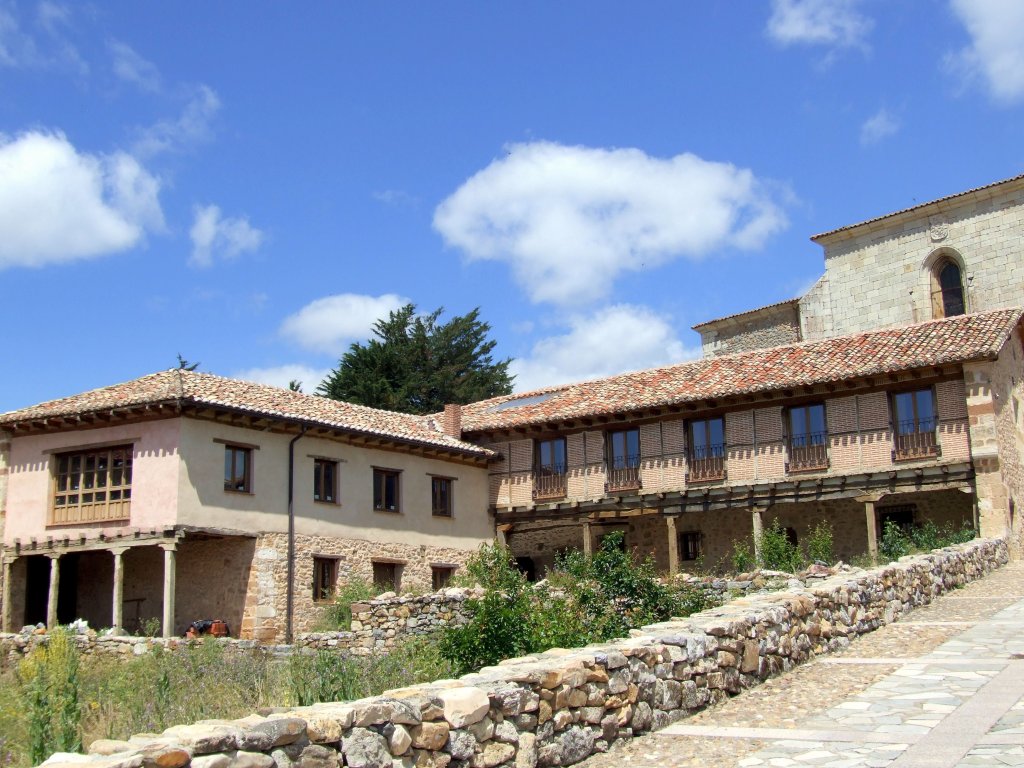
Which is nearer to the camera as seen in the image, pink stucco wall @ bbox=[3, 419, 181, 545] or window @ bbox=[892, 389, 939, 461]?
pink stucco wall @ bbox=[3, 419, 181, 545]

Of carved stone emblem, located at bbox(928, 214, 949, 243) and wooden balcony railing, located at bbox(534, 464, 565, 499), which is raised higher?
carved stone emblem, located at bbox(928, 214, 949, 243)

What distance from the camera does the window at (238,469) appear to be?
79.0 feet

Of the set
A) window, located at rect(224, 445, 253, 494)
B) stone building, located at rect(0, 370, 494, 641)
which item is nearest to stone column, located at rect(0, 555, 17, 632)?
stone building, located at rect(0, 370, 494, 641)

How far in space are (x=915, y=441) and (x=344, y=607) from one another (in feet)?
44.5


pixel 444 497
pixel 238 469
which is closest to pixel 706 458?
pixel 444 497

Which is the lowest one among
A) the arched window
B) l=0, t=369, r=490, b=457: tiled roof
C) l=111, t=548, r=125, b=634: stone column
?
l=111, t=548, r=125, b=634: stone column

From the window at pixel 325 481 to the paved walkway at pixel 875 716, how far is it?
16470 millimetres

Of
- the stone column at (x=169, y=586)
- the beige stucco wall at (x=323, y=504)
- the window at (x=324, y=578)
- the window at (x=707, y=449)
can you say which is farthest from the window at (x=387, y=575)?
the window at (x=707, y=449)

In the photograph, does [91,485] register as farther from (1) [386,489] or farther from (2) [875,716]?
(2) [875,716]

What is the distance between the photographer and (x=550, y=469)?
30.7m

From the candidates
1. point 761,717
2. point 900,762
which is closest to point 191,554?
point 761,717

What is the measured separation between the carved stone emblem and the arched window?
2.62 feet

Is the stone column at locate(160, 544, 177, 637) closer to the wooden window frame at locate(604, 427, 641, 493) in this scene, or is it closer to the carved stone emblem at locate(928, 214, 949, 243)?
the wooden window frame at locate(604, 427, 641, 493)

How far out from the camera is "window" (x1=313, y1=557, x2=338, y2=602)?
83.5 feet
